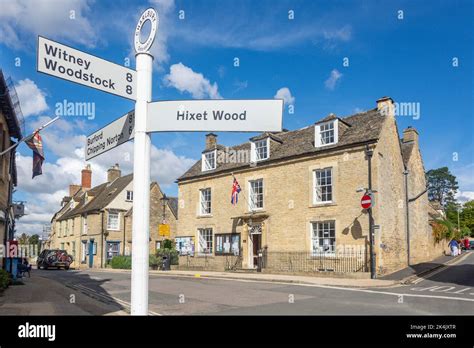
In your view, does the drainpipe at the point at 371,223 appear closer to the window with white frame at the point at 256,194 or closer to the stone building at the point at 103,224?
the window with white frame at the point at 256,194

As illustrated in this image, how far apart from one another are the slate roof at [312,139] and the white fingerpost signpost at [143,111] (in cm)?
1726

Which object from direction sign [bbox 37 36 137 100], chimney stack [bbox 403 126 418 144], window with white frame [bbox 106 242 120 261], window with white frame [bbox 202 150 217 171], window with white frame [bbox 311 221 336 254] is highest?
chimney stack [bbox 403 126 418 144]

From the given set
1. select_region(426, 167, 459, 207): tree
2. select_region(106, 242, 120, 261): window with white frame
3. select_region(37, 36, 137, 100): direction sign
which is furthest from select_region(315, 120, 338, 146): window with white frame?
select_region(426, 167, 459, 207): tree

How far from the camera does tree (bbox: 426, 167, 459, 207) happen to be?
92.2 meters

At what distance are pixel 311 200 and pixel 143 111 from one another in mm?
18740

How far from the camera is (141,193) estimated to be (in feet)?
16.4

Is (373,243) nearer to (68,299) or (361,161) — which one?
(361,161)

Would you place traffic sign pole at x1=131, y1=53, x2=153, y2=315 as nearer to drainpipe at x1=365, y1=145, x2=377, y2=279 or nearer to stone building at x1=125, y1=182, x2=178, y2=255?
drainpipe at x1=365, y1=145, x2=377, y2=279

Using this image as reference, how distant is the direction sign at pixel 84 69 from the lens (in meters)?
4.51

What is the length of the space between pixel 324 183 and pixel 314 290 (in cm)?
896

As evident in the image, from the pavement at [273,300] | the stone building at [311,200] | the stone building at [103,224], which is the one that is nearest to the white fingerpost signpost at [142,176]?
the pavement at [273,300]

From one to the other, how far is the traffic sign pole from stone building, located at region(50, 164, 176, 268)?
108 feet

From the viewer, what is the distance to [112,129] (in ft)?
18.0

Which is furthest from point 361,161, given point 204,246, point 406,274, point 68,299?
point 68,299
